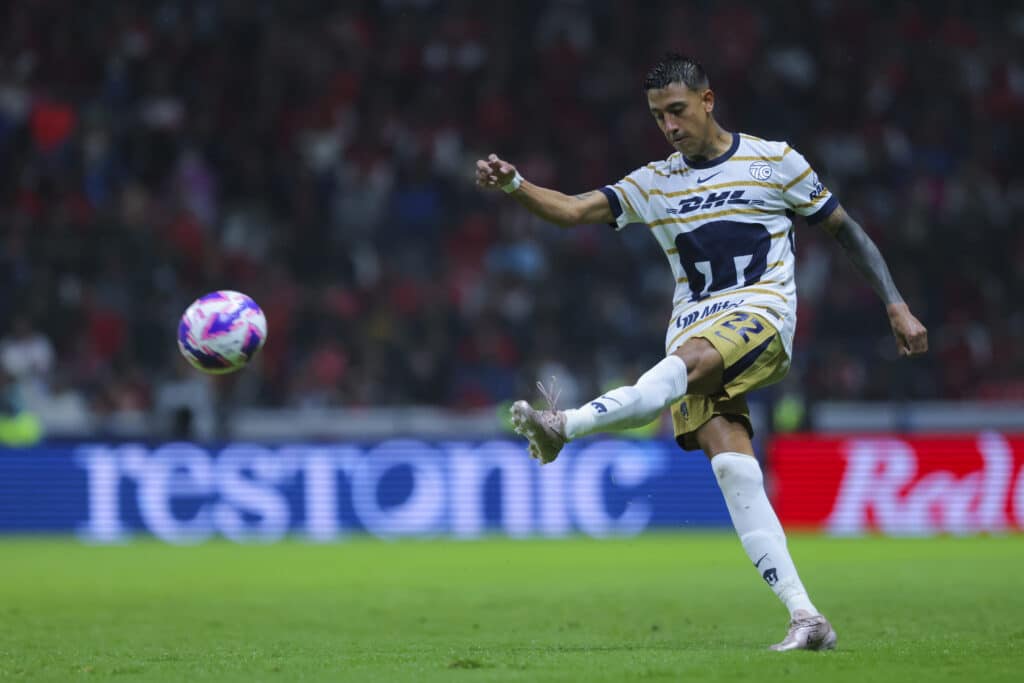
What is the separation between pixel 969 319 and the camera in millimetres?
18469

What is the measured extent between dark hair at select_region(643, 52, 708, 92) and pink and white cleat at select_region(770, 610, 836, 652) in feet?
7.79

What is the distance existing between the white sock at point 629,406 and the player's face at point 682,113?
116 cm

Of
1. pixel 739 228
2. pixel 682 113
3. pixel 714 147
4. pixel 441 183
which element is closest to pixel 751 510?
pixel 739 228

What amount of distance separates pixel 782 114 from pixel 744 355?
1553 cm

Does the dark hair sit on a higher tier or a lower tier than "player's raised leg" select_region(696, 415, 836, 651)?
higher

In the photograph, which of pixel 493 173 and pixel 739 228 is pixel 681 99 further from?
pixel 493 173

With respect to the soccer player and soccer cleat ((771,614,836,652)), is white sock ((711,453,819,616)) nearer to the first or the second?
the soccer player

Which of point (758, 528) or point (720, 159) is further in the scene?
point (720, 159)

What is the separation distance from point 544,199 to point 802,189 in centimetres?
117

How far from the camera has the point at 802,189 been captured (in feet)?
Result: 22.2

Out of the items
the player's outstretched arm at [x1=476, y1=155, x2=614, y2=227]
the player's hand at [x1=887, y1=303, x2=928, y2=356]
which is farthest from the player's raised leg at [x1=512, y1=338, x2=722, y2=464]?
the player's outstretched arm at [x1=476, y1=155, x2=614, y2=227]

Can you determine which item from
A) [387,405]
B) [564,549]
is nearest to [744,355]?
[564,549]

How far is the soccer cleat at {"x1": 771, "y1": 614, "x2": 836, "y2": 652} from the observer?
20.1ft

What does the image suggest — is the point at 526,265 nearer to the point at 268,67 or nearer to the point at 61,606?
the point at 268,67
